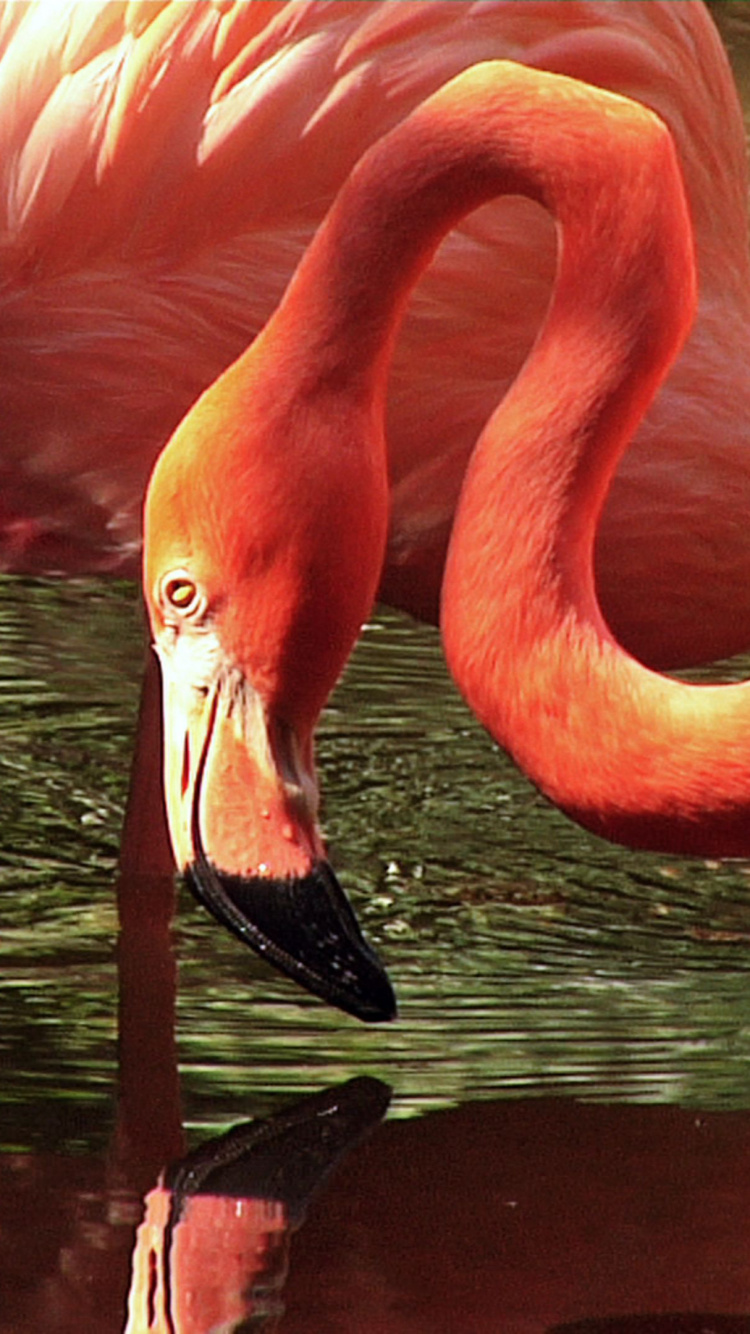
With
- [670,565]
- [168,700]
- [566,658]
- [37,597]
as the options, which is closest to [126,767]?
[37,597]

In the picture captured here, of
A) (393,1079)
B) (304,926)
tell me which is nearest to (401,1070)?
(393,1079)

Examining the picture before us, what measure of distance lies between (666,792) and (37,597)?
8.39 feet

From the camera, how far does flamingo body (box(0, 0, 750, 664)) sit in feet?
12.5

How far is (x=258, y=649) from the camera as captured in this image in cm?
318

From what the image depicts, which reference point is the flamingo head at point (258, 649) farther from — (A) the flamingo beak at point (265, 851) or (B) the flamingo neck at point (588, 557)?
(B) the flamingo neck at point (588, 557)

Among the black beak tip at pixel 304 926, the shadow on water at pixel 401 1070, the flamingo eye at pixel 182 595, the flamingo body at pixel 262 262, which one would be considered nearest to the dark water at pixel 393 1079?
the shadow on water at pixel 401 1070

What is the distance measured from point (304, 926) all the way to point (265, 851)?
89mm

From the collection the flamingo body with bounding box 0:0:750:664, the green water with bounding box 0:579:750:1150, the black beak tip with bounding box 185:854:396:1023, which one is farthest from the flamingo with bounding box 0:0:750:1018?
the black beak tip with bounding box 185:854:396:1023

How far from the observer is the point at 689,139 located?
13.1 ft

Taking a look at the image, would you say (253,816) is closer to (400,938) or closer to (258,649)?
(258,649)

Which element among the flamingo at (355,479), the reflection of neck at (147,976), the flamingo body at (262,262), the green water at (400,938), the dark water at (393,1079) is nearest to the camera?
the dark water at (393,1079)

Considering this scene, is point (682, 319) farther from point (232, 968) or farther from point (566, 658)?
point (232, 968)

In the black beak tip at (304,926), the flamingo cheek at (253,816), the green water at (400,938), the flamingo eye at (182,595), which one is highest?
the flamingo eye at (182,595)

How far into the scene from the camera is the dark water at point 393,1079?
3018 mm
